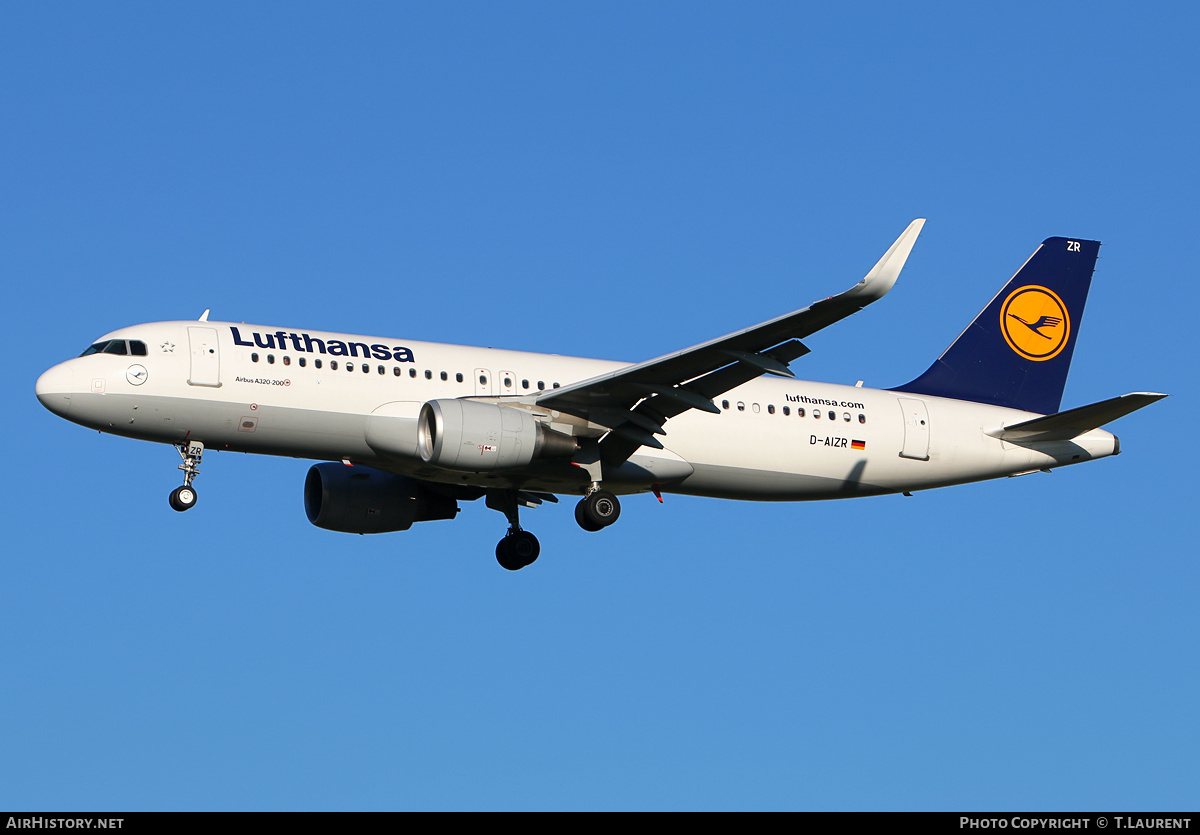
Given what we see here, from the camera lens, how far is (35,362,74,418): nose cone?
29.1 meters

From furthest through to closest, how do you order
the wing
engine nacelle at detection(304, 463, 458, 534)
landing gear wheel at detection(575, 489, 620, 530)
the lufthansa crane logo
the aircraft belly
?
the lufthansa crane logo < engine nacelle at detection(304, 463, 458, 534) < landing gear wheel at detection(575, 489, 620, 530) < the aircraft belly < the wing

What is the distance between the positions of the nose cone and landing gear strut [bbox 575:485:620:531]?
433 inches

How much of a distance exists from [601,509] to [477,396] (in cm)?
369

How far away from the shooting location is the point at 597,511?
103 ft

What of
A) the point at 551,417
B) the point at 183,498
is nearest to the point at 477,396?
the point at 551,417

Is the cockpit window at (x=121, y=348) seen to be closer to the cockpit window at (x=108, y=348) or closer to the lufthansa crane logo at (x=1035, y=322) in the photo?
the cockpit window at (x=108, y=348)

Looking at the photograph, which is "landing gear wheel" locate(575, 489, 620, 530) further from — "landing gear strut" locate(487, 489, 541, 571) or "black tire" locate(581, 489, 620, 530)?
"landing gear strut" locate(487, 489, 541, 571)

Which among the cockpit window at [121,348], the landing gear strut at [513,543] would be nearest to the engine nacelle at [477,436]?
the landing gear strut at [513,543]

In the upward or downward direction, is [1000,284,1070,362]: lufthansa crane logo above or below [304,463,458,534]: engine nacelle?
above

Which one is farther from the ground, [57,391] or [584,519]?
[57,391]

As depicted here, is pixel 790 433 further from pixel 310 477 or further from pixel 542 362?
pixel 310 477

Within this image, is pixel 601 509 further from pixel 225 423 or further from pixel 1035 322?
pixel 1035 322

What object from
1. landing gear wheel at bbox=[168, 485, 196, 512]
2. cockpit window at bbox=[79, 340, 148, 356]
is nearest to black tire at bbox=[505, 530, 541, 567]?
landing gear wheel at bbox=[168, 485, 196, 512]

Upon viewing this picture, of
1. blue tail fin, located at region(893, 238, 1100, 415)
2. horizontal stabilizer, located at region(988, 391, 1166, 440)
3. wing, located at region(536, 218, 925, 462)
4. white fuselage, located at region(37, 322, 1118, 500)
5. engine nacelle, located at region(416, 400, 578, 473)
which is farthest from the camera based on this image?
blue tail fin, located at region(893, 238, 1100, 415)
